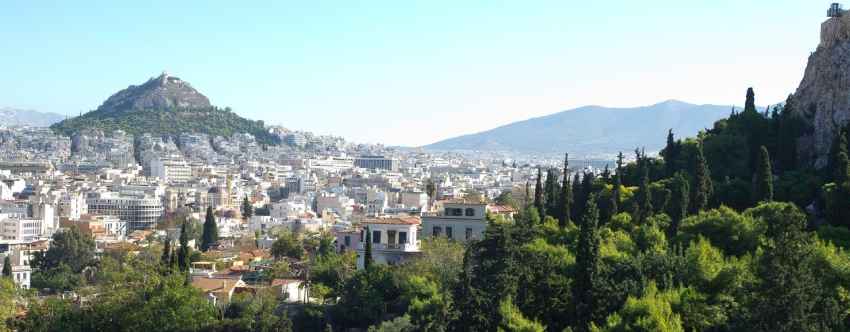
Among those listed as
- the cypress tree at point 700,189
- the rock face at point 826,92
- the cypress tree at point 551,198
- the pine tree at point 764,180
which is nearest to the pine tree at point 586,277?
the cypress tree at point 700,189

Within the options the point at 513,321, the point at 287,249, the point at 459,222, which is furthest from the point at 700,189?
the point at 287,249

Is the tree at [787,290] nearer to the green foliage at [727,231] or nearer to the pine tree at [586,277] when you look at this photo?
the pine tree at [586,277]

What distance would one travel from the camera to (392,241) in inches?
1734

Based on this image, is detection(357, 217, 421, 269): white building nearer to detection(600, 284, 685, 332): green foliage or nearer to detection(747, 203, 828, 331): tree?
detection(600, 284, 685, 332): green foliage

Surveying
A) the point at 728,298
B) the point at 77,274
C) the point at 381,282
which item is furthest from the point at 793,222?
the point at 77,274

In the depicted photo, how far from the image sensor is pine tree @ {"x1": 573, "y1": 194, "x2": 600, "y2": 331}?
27.5 m

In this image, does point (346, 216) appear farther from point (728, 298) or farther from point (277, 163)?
point (277, 163)

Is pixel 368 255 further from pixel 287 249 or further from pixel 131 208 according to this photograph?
pixel 131 208

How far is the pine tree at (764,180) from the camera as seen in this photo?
34719 millimetres

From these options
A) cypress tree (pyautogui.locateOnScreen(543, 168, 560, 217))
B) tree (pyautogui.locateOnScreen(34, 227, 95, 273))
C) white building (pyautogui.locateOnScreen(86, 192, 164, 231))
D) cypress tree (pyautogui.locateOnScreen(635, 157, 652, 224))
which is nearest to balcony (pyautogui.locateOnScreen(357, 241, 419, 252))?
cypress tree (pyautogui.locateOnScreen(543, 168, 560, 217))

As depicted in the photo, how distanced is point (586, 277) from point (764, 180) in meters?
9.96

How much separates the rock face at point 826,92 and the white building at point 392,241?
48.0 feet

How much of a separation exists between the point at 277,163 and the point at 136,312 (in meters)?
162

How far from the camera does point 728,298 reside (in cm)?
2589
